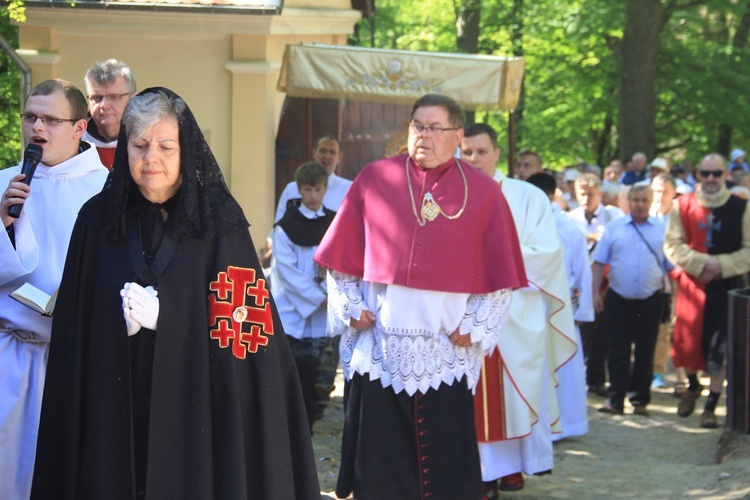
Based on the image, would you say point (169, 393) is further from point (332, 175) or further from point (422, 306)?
point (332, 175)

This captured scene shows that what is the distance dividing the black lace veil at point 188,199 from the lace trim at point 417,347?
2.35 metres

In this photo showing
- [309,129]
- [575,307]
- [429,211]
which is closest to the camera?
[429,211]

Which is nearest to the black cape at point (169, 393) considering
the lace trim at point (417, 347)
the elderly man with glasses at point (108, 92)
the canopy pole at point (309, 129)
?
the elderly man with glasses at point (108, 92)

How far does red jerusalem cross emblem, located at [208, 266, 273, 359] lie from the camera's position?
4.11 metres

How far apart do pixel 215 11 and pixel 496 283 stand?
681 centimetres

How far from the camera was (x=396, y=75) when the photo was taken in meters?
12.4

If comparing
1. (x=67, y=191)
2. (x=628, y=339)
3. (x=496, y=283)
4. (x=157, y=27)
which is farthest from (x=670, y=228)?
(x=67, y=191)

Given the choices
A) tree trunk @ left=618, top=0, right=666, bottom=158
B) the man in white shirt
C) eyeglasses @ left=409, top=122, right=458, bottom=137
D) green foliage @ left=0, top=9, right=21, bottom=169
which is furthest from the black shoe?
tree trunk @ left=618, top=0, right=666, bottom=158

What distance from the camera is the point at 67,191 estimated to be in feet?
16.9

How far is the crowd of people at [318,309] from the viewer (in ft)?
13.4

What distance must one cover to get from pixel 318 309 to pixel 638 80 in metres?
15.6

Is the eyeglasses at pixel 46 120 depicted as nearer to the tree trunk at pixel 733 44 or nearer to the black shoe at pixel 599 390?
the black shoe at pixel 599 390

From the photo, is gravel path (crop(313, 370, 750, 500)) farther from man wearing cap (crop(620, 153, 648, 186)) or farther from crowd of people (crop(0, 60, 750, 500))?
man wearing cap (crop(620, 153, 648, 186))

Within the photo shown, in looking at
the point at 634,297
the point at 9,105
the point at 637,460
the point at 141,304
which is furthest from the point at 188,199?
the point at 634,297
